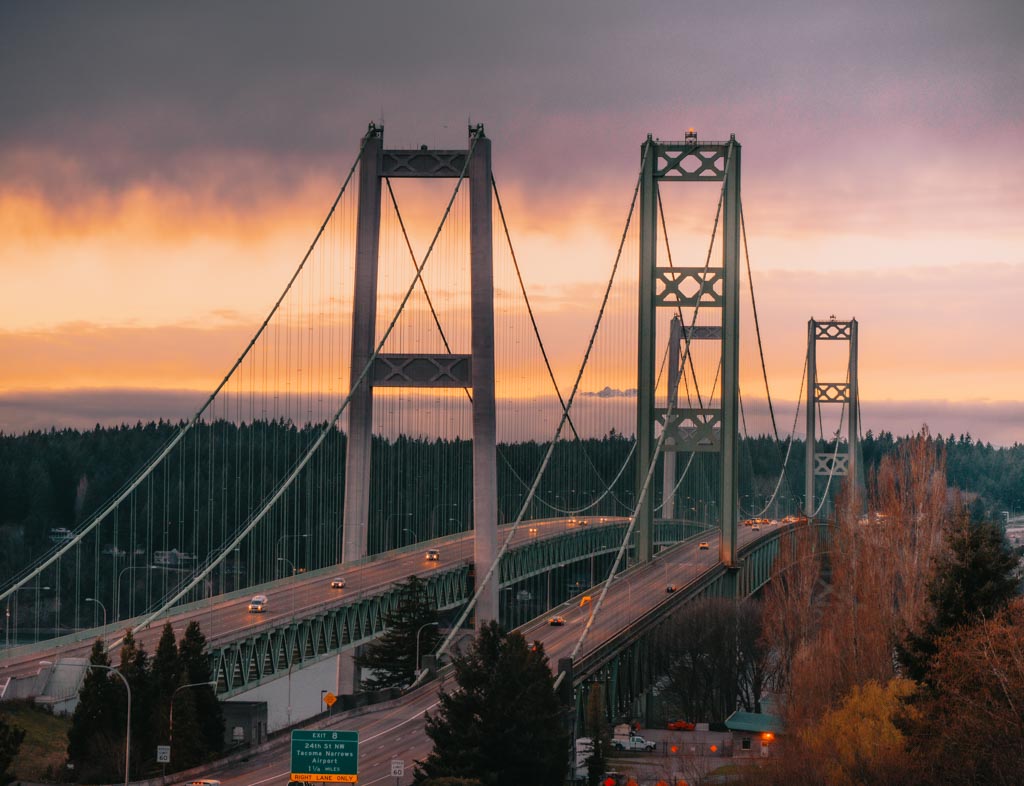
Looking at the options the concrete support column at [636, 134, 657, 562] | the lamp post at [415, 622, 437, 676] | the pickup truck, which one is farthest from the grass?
the concrete support column at [636, 134, 657, 562]

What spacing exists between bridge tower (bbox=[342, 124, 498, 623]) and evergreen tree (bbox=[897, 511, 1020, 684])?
28904mm

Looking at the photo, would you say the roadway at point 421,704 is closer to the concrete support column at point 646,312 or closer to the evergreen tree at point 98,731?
the evergreen tree at point 98,731

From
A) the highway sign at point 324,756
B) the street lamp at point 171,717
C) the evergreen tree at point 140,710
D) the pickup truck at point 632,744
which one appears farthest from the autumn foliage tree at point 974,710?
the pickup truck at point 632,744

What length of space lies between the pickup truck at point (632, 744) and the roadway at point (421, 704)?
3397mm

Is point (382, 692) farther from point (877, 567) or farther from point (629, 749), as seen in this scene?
point (877, 567)

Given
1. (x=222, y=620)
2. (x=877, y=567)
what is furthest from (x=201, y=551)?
(x=877, y=567)

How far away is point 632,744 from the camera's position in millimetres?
61844

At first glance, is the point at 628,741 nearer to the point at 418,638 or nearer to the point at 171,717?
the point at 418,638

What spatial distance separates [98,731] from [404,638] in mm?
26605

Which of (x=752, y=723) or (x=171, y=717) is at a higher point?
(x=171, y=717)

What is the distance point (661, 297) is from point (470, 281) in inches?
779

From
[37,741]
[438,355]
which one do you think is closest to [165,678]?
[37,741]

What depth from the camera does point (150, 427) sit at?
594 ft

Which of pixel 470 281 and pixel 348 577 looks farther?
pixel 348 577
